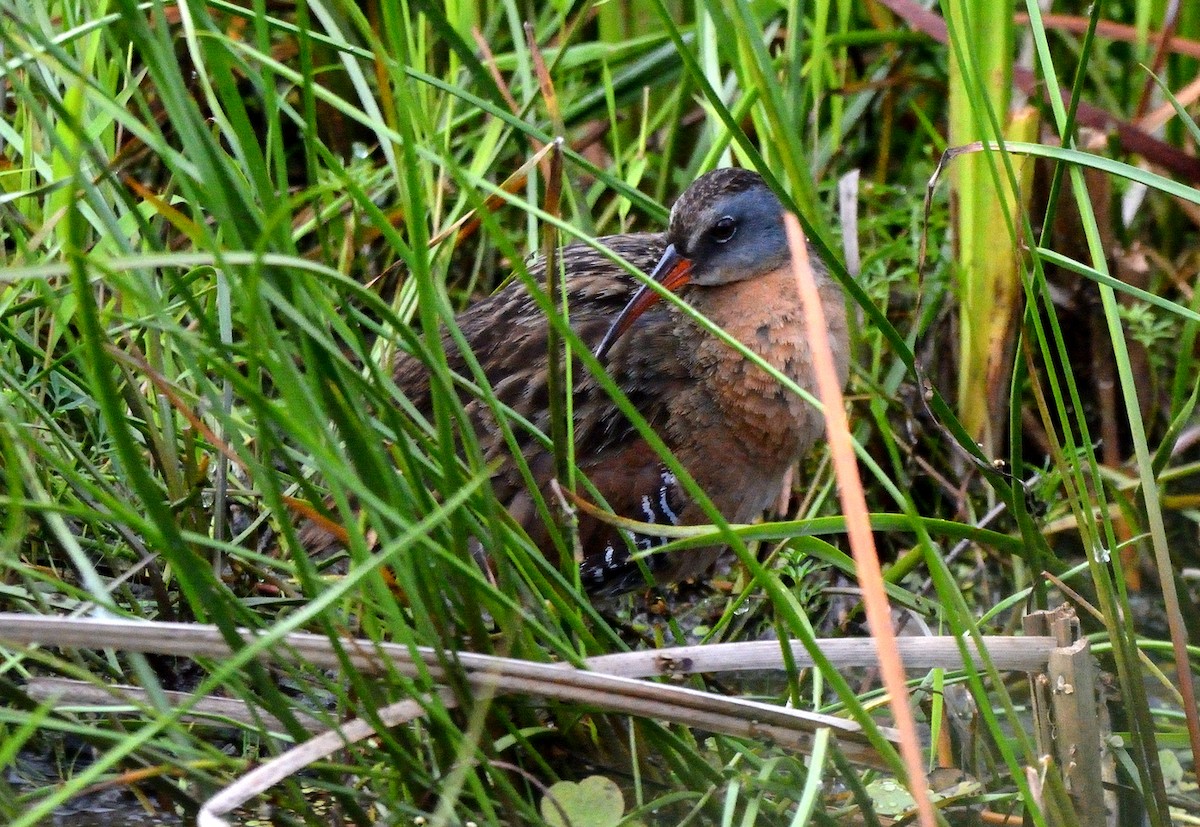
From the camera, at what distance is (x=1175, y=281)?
2.77 m

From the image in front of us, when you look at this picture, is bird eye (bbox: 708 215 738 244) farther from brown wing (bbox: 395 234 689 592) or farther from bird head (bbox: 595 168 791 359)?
brown wing (bbox: 395 234 689 592)

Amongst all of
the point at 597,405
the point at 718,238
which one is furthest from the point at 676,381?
the point at 718,238

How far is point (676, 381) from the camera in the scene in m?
2.24

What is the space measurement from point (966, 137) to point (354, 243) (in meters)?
1.10

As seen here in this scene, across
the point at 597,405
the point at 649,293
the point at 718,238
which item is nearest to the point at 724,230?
the point at 718,238

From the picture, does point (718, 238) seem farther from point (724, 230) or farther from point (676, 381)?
point (676, 381)

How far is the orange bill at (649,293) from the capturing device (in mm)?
2174

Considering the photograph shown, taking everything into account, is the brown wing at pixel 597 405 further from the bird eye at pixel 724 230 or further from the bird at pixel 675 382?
the bird eye at pixel 724 230

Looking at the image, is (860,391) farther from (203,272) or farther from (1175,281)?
(203,272)

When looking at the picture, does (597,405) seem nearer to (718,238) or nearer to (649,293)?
(649,293)

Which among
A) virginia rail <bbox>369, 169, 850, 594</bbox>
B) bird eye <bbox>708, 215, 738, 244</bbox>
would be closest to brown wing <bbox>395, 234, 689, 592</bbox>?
virginia rail <bbox>369, 169, 850, 594</bbox>

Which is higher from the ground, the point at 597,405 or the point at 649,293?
the point at 649,293

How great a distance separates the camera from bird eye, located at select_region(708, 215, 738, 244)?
225 centimetres

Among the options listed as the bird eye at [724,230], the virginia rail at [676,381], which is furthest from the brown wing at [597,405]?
the bird eye at [724,230]
